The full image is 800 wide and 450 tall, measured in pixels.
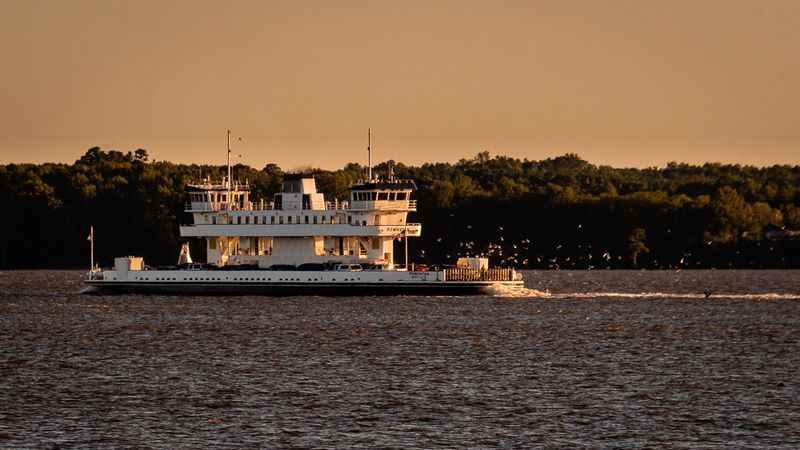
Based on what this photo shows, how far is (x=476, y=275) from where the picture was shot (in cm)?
12062

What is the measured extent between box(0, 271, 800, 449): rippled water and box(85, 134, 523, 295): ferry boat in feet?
6.47

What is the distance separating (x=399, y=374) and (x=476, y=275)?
48339 millimetres

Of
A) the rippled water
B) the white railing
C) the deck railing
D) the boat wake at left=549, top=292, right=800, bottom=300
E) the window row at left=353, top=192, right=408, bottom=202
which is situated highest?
the window row at left=353, top=192, right=408, bottom=202

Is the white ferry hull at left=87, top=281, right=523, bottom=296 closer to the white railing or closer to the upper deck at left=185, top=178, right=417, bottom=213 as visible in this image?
the white railing

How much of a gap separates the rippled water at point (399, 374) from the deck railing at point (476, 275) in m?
1.75

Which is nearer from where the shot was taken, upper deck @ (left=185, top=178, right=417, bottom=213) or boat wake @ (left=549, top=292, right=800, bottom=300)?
upper deck @ (left=185, top=178, right=417, bottom=213)

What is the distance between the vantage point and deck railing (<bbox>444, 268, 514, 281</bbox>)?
12025 cm

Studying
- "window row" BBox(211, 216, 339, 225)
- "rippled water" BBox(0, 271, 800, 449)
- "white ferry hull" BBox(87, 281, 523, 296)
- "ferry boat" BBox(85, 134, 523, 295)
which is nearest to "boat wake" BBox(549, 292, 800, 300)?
"rippled water" BBox(0, 271, 800, 449)

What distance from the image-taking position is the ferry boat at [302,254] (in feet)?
396

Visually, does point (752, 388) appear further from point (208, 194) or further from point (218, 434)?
point (208, 194)

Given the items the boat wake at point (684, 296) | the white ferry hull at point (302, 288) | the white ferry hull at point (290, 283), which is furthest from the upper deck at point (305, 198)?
the boat wake at point (684, 296)

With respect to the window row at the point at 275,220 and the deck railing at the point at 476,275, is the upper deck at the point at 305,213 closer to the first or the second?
the window row at the point at 275,220

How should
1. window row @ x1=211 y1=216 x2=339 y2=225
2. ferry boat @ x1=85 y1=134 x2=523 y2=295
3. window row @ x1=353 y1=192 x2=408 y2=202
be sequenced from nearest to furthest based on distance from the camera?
1. ferry boat @ x1=85 y1=134 x2=523 y2=295
2. window row @ x1=353 y1=192 x2=408 y2=202
3. window row @ x1=211 y1=216 x2=339 y2=225

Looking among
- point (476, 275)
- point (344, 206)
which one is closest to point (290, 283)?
point (344, 206)
